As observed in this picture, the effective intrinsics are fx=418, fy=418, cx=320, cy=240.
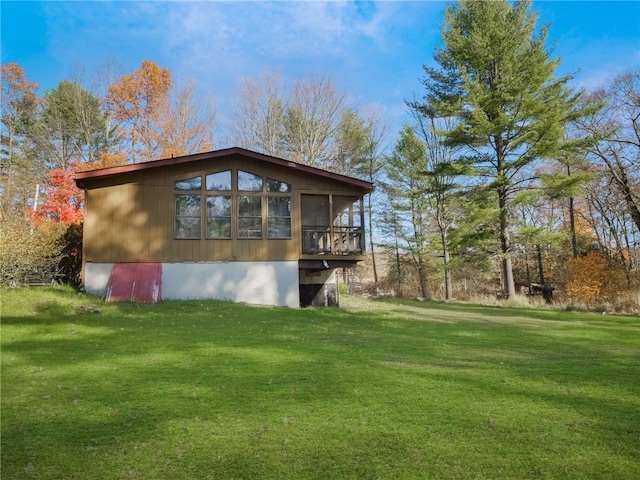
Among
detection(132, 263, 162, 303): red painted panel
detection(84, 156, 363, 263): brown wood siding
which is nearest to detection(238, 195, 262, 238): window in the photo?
detection(84, 156, 363, 263): brown wood siding

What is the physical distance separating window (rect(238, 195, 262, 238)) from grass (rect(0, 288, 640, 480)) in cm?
689

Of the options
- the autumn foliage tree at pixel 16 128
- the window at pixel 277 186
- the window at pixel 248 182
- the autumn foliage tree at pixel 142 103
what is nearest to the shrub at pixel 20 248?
the window at pixel 248 182

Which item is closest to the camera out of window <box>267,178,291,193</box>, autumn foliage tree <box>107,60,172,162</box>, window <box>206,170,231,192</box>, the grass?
the grass

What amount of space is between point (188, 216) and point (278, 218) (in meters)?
3.08

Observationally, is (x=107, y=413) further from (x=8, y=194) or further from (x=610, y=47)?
(x=610, y=47)

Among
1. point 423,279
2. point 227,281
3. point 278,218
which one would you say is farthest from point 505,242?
point 227,281

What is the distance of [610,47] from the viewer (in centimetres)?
2192

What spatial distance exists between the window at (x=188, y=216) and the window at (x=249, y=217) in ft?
4.65

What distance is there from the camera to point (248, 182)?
14.8m

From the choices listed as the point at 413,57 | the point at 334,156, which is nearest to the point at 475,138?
the point at 413,57

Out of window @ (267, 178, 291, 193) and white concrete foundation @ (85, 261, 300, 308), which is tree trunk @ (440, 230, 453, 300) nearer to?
window @ (267, 178, 291, 193)

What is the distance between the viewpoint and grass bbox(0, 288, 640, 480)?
292cm

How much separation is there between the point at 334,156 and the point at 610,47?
54.8 feet

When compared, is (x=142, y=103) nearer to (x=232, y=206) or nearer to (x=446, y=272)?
(x=232, y=206)
